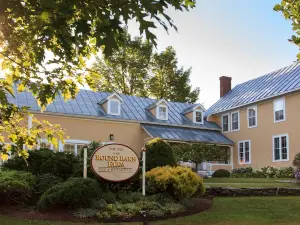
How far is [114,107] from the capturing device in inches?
1061

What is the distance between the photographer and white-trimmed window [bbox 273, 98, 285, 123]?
25.0m

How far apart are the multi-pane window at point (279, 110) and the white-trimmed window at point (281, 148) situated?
3.62 feet

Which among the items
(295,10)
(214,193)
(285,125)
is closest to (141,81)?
(285,125)

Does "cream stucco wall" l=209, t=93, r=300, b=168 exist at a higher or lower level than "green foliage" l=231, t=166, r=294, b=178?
higher

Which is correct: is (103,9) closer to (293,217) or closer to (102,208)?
(102,208)

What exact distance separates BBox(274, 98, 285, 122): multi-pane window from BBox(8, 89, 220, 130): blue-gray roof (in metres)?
5.97

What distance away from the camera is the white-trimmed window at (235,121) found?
29.2 meters

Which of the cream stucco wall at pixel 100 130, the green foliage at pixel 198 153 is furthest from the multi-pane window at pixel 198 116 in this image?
the green foliage at pixel 198 153

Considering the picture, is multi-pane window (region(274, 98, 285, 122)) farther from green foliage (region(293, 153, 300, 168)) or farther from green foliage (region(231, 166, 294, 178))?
green foliage (region(293, 153, 300, 168))

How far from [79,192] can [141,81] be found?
3557 cm

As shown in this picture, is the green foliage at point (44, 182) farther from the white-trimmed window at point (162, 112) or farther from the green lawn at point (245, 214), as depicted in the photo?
the white-trimmed window at point (162, 112)

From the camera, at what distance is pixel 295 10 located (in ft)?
19.0

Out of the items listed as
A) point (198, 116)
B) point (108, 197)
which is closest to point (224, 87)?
point (198, 116)

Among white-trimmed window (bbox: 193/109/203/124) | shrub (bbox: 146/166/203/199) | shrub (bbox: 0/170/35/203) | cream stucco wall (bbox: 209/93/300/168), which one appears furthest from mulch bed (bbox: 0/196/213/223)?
white-trimmed window (bbox: 193/109/203/124)
